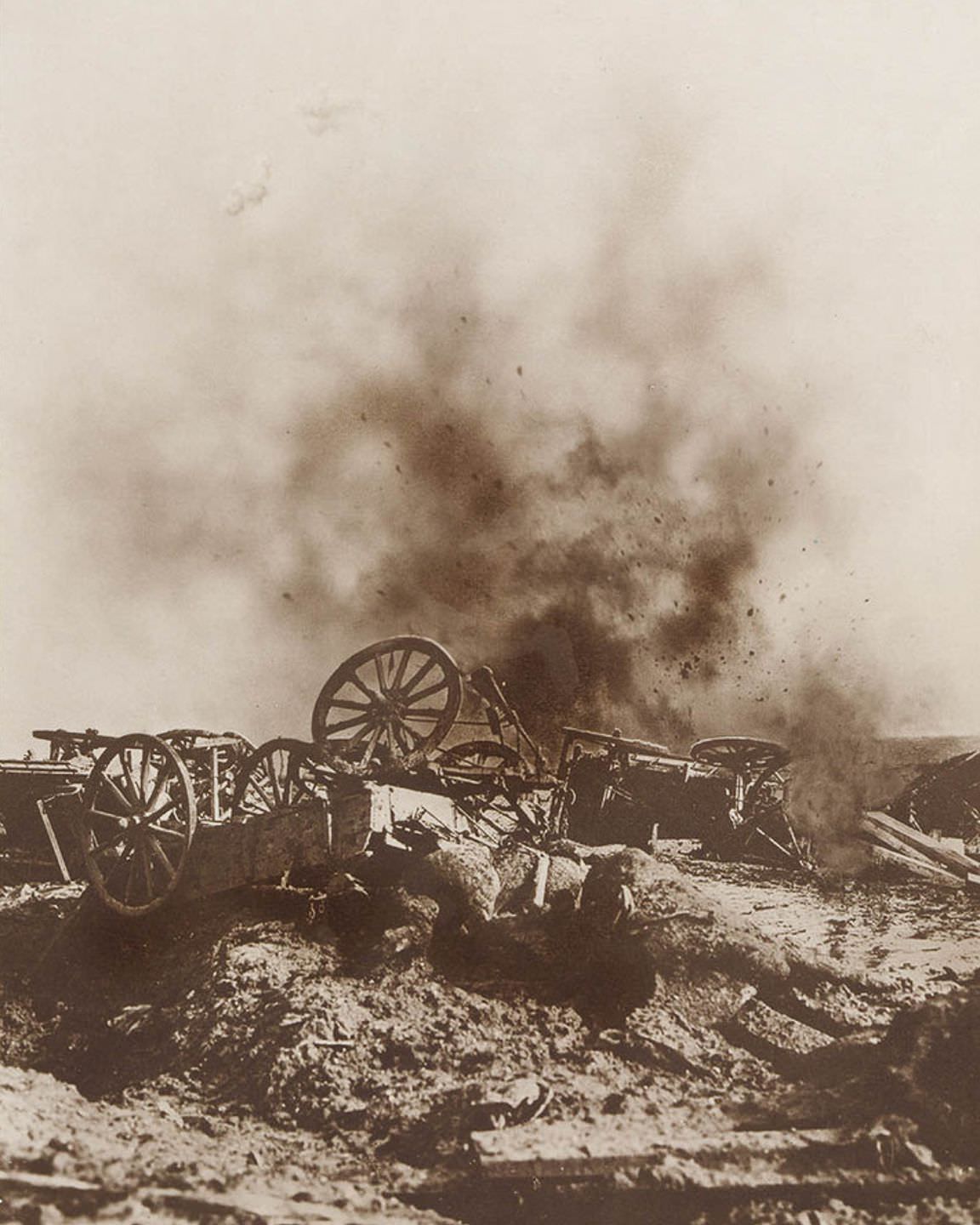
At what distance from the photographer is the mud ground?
5180 millimetres

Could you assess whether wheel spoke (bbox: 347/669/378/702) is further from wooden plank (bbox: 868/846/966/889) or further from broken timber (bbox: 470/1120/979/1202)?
wooden plank (bbox: 868/846/966/889)

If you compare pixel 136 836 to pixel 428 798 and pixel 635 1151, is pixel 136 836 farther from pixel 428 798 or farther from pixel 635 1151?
pixel 635 1151

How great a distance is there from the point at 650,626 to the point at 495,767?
7.06 ft

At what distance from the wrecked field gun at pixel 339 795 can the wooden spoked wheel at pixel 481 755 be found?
2 centimetres

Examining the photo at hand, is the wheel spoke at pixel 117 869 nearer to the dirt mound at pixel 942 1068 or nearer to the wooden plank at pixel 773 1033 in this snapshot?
the wooden plank at pixel 773 1033

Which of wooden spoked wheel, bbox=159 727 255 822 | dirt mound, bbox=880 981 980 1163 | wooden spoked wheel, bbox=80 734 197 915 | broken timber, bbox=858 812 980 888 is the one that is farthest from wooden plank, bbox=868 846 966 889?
wooden spoked wheel, bbox=80 734 197 915

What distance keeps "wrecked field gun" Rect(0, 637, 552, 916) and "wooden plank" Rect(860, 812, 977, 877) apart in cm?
284

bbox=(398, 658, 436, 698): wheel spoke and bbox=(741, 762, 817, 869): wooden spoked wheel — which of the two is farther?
bbox=(741, 762, 817, 869): wooden spoked wheel

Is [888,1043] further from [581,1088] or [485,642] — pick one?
[485,642]

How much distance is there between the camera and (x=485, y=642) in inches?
344

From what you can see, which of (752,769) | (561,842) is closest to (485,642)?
(561,842)

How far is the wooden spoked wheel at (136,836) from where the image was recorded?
7.51 m

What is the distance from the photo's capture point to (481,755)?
8.00 meters

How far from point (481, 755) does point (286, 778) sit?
1.73 metres
